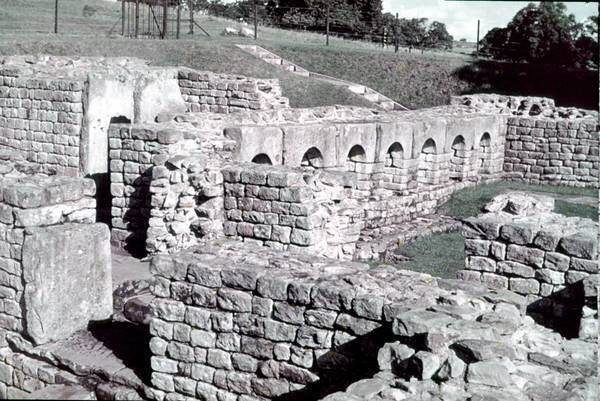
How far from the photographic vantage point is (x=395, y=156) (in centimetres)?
1733

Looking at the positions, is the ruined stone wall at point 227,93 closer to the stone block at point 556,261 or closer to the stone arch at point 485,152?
the stone arch at point 485,152

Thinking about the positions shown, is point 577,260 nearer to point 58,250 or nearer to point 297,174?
point 297,174

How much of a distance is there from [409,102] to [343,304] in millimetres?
23706

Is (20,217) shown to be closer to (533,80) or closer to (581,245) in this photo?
(581,245)

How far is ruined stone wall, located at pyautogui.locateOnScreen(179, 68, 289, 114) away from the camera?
1894 centimetres

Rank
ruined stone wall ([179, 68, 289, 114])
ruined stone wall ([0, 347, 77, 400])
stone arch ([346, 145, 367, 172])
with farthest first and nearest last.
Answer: ruined stone wall ([179, 68, 289, 114])
stone arch ([346, 145, 367, 172])
ruined stone wall ([0, 347, 77, 400])

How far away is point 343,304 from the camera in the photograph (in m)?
6.31

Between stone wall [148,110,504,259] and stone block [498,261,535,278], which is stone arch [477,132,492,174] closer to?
stone wall [148,110,504,259]

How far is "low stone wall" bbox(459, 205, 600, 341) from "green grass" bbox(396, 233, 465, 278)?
11.2ft

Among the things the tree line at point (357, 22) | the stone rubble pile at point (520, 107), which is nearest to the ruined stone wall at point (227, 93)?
the stone rubble pile at point (520, 107)

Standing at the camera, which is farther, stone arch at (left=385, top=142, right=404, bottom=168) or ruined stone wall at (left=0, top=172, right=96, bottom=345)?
stone arch at (left=385, top=142, right=404, bottom=168)

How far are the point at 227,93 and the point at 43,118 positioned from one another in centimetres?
519

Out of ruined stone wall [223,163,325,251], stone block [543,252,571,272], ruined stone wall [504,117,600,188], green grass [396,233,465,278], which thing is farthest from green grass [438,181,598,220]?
stone block [543,252,571,272]

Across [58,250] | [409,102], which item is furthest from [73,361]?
[409,102]
